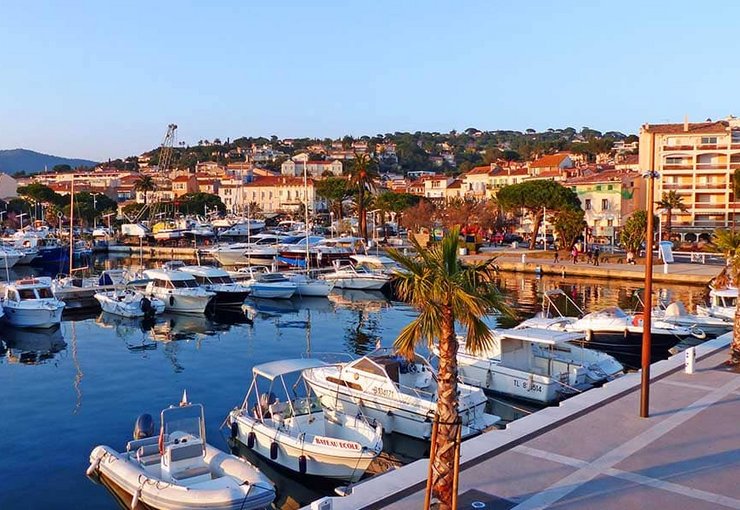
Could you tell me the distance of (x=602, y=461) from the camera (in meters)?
13.0

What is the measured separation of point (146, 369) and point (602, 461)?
66.9ft

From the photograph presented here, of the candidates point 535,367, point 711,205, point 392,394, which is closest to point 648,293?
point 392,394

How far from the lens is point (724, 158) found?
83688 millimetres

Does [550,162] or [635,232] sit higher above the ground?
[550,162]

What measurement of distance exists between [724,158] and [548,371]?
70795mm

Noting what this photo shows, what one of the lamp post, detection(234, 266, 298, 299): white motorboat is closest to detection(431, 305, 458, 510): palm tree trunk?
the lamp post

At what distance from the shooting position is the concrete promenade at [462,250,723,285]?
168ft

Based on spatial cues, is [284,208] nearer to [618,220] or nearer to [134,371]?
[618,220]

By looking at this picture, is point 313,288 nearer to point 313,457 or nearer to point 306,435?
point 306,435

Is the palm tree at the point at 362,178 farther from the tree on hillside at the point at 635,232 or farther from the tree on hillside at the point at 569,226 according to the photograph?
the tree on hillside at the point at 635,232

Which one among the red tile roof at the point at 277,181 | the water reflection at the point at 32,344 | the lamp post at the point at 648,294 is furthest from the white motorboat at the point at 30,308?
the red tile roof at the point at 277,181

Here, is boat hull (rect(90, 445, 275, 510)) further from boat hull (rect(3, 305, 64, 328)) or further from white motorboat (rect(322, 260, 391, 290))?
white motorboat (rect(322, 260, 391, 290))

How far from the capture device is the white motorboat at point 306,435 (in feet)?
53.2

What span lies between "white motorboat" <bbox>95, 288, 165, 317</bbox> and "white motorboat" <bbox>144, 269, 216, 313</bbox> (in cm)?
69
